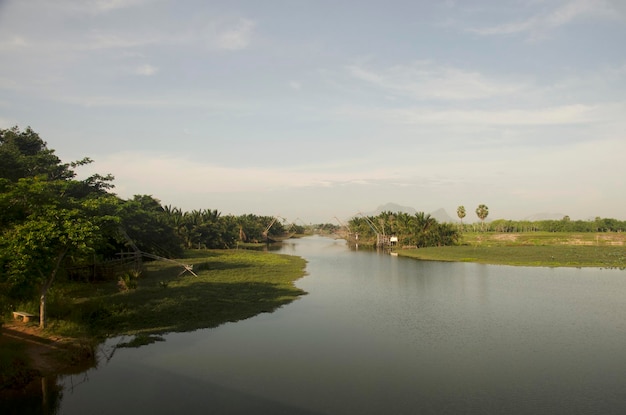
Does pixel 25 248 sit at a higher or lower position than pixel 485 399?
higher

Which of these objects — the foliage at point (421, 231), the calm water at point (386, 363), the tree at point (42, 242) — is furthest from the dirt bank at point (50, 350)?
the foliage at point (421, 231)

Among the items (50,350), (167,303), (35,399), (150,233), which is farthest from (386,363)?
(150,233)

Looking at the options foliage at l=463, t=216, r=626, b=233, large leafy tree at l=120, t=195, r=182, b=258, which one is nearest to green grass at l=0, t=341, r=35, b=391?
large leafy tree at l=120, t=195, r=182, b=258

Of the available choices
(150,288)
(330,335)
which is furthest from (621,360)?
(150,288)

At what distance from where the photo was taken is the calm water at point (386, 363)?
1202 cm

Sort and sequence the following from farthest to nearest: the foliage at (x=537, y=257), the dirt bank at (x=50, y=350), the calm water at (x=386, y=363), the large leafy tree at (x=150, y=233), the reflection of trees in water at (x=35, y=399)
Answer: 1. the foliage at (x=537, y=257)
2. the large leafy tree at (x=150, y=233)
3. the dirt bank at (x=50, y=350)
4. the calm water at (x=386, y=363)
5. the reflection of trees in water at (x=35, y=399)

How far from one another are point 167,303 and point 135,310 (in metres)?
1.98

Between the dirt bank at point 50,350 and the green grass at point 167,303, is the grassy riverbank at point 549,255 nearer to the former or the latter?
the green grass at point 167,303

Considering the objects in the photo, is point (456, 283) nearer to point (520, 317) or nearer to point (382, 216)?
point (520, 317)

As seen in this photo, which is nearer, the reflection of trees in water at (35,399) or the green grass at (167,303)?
the reflection of trees in water at (35,399)

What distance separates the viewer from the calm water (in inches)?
473

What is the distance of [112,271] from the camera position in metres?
30.7

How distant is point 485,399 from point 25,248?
16685 millimetres

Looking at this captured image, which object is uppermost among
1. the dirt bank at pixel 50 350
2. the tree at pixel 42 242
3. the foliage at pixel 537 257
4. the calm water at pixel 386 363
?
the tree at pixel 42 242
